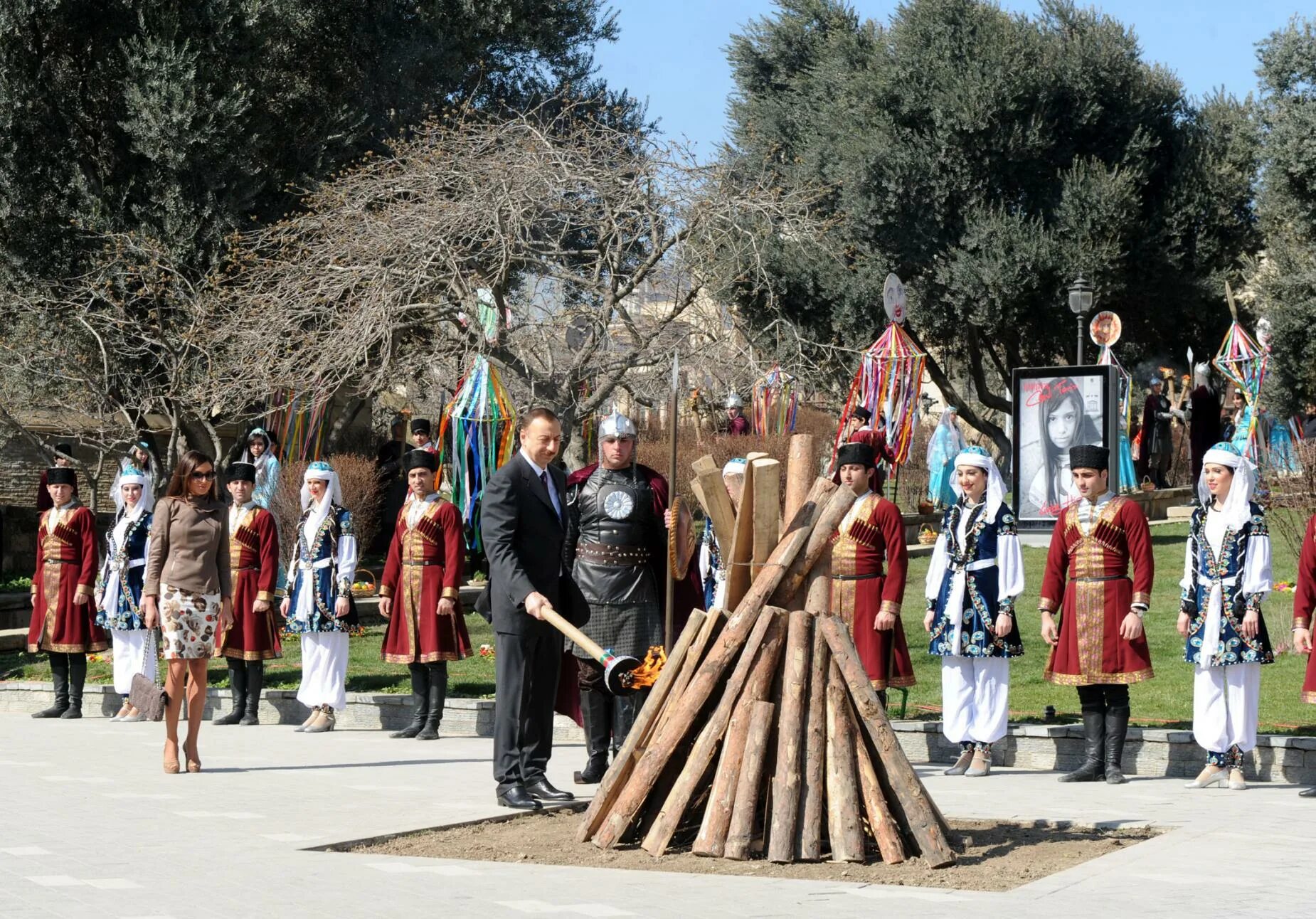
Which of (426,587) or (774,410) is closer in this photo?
(426,587)

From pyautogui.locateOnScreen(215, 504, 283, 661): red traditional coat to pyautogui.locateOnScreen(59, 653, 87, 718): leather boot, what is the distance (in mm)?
1698

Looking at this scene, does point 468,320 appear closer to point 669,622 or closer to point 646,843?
point 669,622

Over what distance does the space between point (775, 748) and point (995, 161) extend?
24336mm

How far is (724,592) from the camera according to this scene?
25.3 ft

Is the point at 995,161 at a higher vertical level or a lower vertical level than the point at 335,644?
higher

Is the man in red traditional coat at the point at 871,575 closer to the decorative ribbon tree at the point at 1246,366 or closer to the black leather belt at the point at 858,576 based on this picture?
the black leather belt at the point at 858,576

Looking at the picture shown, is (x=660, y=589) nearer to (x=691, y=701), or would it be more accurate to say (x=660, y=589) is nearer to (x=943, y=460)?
(x=691, y=701)

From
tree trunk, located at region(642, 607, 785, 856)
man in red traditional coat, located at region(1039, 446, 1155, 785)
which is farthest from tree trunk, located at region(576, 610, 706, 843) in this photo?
man in red traditional coat, located at region(1039, 446, 1155, 785)

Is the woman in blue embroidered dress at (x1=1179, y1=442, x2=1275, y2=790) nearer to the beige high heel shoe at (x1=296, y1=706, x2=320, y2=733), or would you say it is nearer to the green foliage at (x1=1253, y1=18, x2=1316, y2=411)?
the beige high heel shoe at (x1=296, y1=706, x2=320, y2=733)

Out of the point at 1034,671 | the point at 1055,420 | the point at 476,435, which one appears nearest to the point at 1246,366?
the point at 1055,420

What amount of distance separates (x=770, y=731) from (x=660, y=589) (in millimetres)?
2492

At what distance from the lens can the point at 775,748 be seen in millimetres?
6898

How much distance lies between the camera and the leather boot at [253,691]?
12727 millimetres

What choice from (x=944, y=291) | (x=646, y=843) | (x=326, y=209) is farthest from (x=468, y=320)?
(x=944, y=291)
